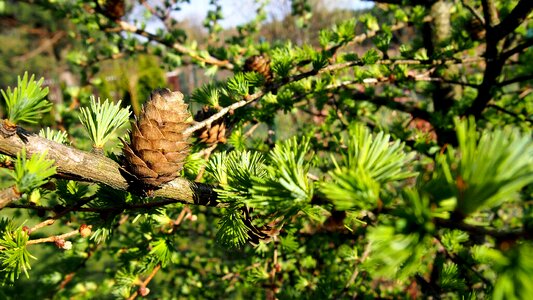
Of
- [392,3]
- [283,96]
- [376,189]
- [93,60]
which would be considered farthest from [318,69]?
[93,60]

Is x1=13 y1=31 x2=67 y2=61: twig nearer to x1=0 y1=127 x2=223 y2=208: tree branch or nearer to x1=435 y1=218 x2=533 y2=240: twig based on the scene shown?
x1=0 y1=127 x2=223 y2=208: tree branch

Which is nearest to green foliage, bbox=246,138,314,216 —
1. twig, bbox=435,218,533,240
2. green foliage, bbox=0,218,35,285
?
twig, bbox=435,218,533,240

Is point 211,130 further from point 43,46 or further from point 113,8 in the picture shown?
point 43,46

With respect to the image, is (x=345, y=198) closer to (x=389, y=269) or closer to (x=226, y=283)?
(x=389, y=269)

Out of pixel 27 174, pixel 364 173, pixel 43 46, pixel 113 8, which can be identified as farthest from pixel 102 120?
pixel 43 46

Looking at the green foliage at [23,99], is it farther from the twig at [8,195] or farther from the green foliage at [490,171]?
the green foliage at [490,171]

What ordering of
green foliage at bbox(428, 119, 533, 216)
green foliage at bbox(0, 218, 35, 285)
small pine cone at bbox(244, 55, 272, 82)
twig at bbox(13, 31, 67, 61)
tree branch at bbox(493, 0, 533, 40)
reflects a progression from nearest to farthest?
green foliage at bbox(428, 119, 533, 216)
green foliage at bbox(0, 218, 35, 285)
tree branch at bbox(493, 0, 533, 40)
small pine cone at bbox(244, 55, 272, 82)
twig at bbox(13, 31, 67, 61)
